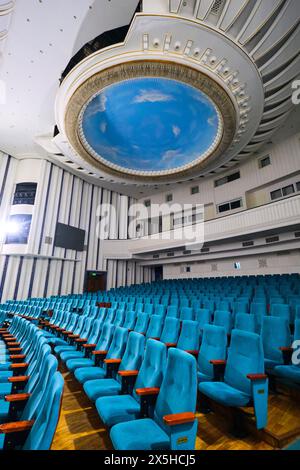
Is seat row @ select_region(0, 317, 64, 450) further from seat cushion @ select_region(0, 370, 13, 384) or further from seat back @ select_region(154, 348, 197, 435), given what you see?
seat back @ select_region(154, 348, 197, 435)

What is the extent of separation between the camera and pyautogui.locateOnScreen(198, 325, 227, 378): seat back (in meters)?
2.18

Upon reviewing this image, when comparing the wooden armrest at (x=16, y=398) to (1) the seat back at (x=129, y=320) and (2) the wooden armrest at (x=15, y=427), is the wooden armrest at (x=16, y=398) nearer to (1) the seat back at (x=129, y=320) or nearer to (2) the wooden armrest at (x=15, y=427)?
(2) the wooden armrest at (x=15, y=427)

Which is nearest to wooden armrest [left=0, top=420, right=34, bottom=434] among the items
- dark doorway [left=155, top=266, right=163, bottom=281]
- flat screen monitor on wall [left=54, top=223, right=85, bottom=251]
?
flat screen monitor on wall [left=54, top=223, right=85, bottom=251]

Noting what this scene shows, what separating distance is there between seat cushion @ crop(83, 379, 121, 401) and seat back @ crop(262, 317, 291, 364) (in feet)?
5.71

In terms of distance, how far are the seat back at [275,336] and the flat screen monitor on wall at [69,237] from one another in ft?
28.6

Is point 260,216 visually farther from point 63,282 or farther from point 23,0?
point 63,282

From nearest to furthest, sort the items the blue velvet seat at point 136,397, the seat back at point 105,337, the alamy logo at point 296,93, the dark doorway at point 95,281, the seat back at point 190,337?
1. the blue velvet seat at point 136,397
2. the seat back at point 190,337
3. the seat back at point 105,337
4. the alamy logo at point 296,93
5. the dark doorway at point 95,281

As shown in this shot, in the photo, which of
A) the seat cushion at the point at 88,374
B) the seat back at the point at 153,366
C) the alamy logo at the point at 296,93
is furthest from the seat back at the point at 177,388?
the alamy logo at the point at 296,93

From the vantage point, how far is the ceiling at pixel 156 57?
4285 millimetres

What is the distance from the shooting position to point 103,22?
200 inches

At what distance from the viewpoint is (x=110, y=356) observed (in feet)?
7.95

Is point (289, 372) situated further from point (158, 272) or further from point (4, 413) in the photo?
point (158, 272)

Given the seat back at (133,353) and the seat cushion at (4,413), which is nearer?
the seat cushion at (4,413)
